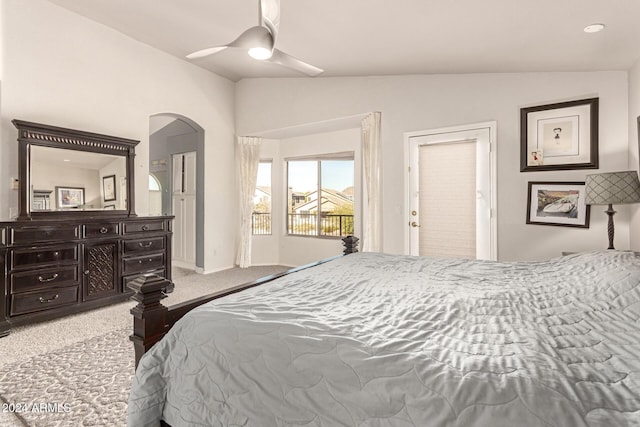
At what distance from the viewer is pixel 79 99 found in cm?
388

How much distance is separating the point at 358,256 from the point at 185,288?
10.1 ft

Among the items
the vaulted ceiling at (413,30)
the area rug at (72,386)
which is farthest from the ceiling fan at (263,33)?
the area rug at (72,386)

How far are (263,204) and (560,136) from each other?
469cm

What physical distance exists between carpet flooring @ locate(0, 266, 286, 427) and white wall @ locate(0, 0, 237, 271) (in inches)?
56.8

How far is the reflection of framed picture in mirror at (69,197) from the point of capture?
3.62 metres

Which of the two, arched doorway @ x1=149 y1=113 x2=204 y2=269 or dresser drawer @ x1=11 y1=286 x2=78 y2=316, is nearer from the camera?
dresser drawer @ x1=11 y1=286 x2=78 y2=316

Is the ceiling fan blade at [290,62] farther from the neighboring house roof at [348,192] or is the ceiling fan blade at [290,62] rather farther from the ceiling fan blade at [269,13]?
the neighboring house roof at [348,192]

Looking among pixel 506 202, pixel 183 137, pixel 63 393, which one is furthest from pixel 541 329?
pixel 183 137

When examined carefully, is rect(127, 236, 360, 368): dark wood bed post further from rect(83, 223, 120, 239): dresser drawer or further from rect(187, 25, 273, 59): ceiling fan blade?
rect(83, 223, 120, 239): dresser drawer

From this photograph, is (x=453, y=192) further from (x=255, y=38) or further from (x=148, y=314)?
(x=148, y=314)

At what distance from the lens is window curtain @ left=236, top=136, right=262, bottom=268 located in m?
5.89

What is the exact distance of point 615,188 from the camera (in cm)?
255

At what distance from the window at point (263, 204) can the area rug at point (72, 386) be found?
3.70 m

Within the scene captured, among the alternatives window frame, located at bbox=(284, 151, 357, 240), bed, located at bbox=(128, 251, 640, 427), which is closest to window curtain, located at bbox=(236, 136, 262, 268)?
window frame, located at bbox=(284, 151, 357, 240)
